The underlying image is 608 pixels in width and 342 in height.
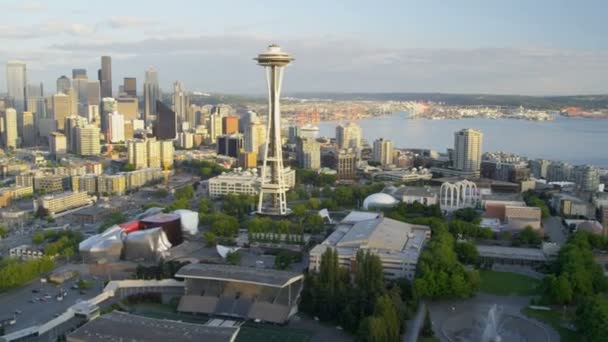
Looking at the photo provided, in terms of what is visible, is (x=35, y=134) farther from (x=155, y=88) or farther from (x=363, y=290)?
(x=363, y=290)

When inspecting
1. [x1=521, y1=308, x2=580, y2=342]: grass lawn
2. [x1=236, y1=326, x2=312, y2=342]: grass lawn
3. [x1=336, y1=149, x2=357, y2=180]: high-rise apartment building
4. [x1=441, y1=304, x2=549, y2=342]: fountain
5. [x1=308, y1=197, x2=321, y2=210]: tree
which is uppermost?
[x1=336, y1=149, x2=357, y2=180]: high-rise apartment building

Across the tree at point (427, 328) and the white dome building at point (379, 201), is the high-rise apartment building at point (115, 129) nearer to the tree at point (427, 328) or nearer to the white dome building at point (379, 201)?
the white dome building at point (379, 201)

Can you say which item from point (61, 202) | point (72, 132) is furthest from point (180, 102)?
point (61, 202)

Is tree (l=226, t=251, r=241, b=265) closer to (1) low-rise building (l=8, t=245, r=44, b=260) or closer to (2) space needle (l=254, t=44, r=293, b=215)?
(1) low-rise building (l=8, t=245, r=44, b=260)

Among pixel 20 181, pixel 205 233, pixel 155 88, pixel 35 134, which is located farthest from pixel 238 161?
pixel 155 88

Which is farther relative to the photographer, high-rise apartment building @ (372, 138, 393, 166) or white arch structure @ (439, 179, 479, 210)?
high-rise apartment building @ (372, 138, 393, 166)

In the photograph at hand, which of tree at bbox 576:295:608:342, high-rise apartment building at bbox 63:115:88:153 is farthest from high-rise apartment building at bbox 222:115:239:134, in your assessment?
tree at bbox 576:295:608:342
